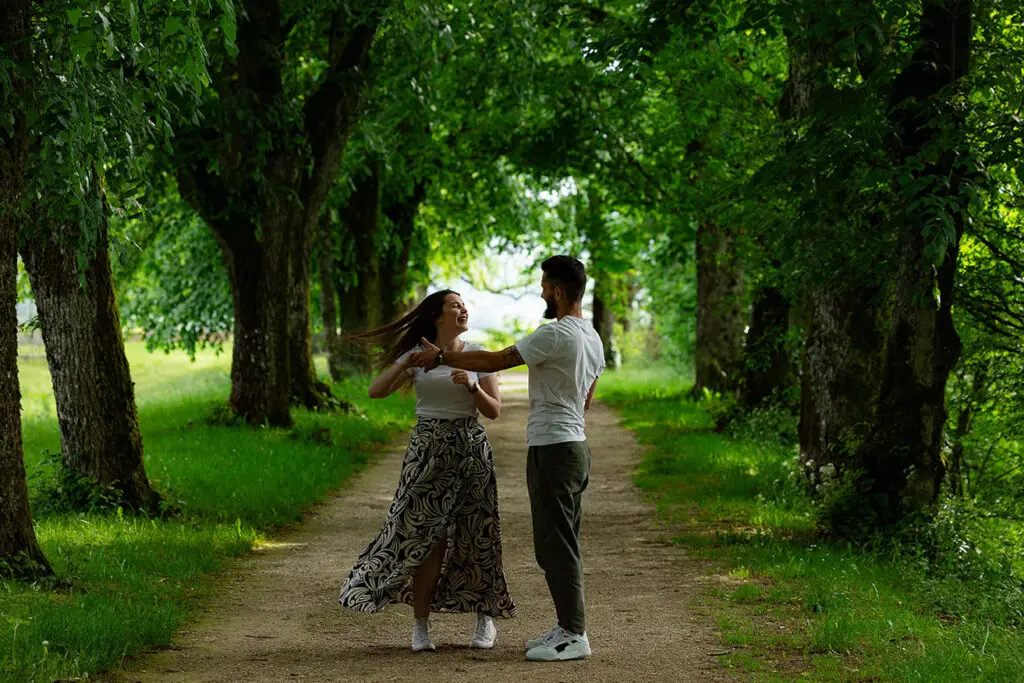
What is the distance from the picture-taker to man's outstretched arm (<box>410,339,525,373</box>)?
6.40 meters

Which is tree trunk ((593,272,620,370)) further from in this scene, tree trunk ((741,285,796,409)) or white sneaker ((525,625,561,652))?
white sneaker ((525,625,561,652))

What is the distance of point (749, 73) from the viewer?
62.2ft

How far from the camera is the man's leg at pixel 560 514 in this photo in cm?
665

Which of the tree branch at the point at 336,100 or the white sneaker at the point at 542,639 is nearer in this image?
the white sneaker at the point at 542,639

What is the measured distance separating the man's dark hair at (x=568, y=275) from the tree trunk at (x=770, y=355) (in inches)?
427

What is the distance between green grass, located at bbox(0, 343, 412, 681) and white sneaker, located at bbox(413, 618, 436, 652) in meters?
1.51

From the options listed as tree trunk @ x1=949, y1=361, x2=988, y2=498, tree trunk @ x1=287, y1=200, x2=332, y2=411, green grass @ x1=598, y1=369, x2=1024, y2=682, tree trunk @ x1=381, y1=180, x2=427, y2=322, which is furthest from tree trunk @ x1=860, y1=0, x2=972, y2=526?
tree trunk @ x1=381, y1=180, x2=427, y2=322

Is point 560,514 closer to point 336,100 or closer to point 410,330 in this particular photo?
point 410,330

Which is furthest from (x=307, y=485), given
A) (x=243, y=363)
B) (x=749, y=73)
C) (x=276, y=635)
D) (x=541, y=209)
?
(x=541, y=209)

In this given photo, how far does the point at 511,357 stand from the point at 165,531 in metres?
5.13

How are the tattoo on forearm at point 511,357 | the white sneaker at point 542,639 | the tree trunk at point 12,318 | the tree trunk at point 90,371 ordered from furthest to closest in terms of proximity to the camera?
1. the tree trunk at point 90,371
2. the tree trunk at point 12,318
3. the white sneaker at point 542,639
4. the tattoo on forearm at point 511,357

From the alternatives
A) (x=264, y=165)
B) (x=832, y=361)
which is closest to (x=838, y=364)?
(x=832, y=361)

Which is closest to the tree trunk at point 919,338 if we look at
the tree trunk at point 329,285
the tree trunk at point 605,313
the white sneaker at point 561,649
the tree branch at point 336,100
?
the white sneaker at point 561,649

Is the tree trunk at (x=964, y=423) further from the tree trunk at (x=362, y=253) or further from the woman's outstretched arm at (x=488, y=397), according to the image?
the tree trunk at (x=362, y=253)
